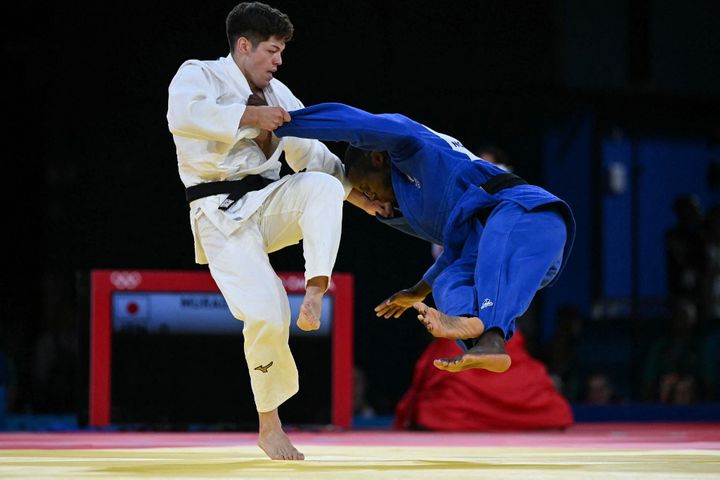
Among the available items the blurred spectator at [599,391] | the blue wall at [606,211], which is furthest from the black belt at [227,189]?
the blue wall at [606,211]

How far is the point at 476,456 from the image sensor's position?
362 centimetres

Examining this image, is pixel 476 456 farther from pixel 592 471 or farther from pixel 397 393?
pixel 397 393

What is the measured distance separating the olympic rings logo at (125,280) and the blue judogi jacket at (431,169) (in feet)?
7.62

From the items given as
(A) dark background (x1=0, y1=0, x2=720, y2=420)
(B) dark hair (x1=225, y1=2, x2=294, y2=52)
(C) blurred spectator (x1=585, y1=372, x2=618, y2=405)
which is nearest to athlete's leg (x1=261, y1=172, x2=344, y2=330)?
(B) dark hair (x1=225, y1=2, x2=294, y2=52)

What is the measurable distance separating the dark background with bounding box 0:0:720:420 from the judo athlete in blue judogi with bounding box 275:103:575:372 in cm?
400

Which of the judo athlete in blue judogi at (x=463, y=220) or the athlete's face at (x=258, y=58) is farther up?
the athlete's face at (x=258, y=58)

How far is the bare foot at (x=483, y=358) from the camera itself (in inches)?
118

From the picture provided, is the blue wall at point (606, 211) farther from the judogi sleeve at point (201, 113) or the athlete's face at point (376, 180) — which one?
the judogi sleeve at point (201, 113)

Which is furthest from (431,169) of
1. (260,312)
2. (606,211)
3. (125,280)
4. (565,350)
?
(606,211)

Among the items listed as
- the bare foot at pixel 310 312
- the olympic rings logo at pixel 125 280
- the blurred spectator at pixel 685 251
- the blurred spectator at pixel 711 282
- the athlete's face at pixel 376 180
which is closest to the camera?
the bare foot at pixel 310 312

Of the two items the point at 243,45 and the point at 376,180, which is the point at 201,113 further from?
the point at 376,180

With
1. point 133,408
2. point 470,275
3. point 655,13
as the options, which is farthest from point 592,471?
point 655,13

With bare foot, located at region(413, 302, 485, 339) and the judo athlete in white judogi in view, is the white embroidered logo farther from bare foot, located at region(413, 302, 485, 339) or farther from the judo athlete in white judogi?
bare foot, located at region(413, 302, 485, 339)

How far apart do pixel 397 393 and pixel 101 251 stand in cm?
216
